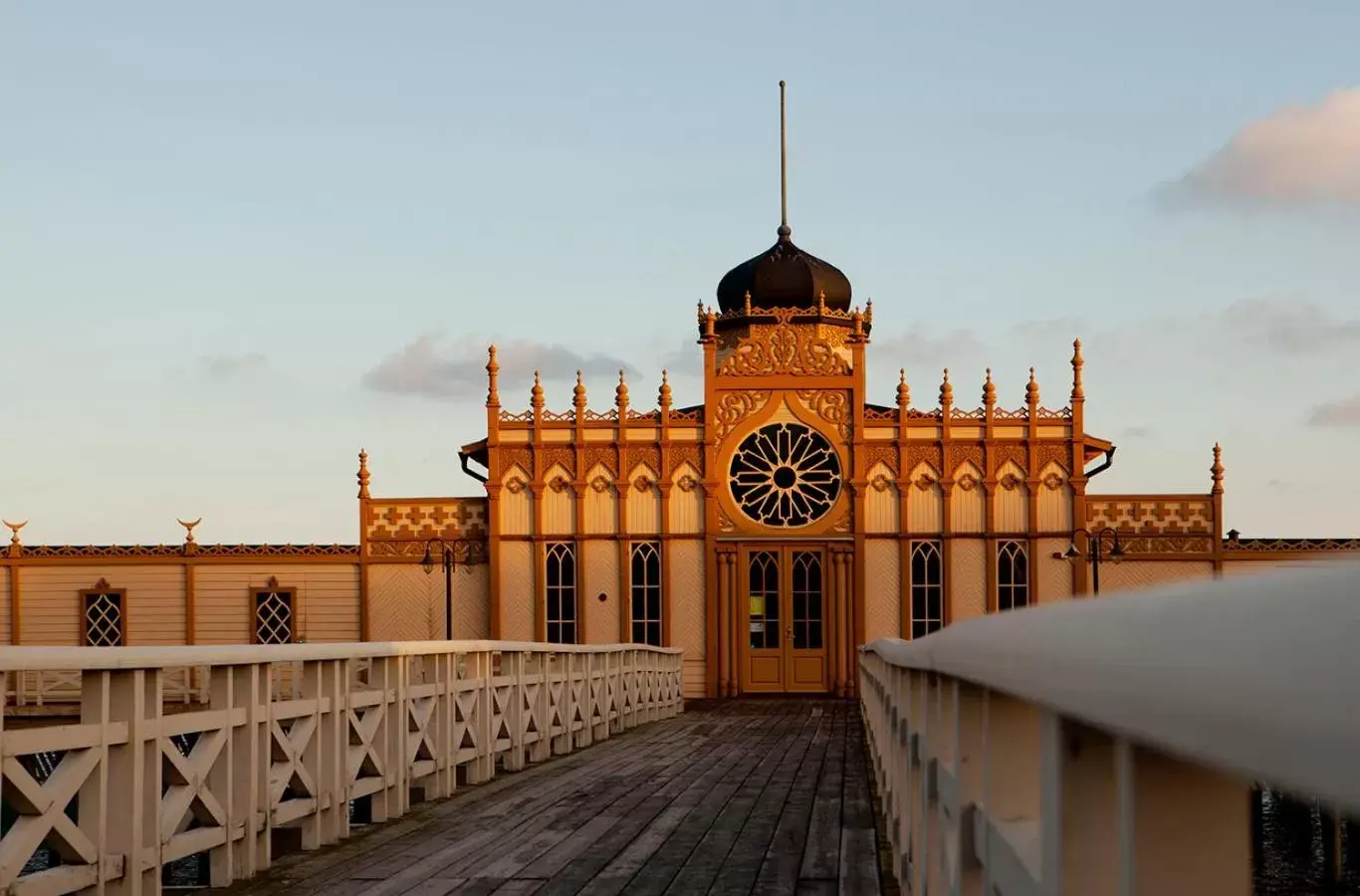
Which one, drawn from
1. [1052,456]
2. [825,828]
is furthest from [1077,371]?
[825,828]

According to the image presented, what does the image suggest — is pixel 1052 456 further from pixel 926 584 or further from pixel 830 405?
pixel 830 405

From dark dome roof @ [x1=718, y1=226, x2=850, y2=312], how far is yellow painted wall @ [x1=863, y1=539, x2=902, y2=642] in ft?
25.6

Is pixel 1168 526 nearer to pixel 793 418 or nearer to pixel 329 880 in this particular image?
pixel 793 418

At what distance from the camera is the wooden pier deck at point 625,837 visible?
8.48 meters

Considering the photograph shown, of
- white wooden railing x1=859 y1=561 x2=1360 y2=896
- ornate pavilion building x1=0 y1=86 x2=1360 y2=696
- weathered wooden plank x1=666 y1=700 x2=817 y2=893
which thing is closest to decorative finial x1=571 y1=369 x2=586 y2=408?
ornate pavilion building x1=0 y1=86 x2=1360 y2=696

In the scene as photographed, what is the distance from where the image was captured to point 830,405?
36.1 metres

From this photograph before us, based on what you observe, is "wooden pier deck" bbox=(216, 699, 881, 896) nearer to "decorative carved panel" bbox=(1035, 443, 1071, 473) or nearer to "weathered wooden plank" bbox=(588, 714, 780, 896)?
"weathered wooden plank" bbox=(588, 714, 780, 896)

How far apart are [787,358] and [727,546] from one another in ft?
12.6

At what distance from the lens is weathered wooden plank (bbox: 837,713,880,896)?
8602 mm

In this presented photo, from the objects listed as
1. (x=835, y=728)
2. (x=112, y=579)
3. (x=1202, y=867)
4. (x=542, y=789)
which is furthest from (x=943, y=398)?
(x=1202, y=867)

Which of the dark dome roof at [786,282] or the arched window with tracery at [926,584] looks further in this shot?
the dark dome roof at [786,282]

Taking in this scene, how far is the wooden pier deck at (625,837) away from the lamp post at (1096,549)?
16400mm

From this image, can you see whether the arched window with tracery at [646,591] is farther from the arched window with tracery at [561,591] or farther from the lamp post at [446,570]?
the lamp post at [446,570]

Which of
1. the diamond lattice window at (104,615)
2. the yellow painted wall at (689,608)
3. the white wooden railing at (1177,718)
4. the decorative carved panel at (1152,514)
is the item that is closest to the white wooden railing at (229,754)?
the white wooden railing at (1177,718)
